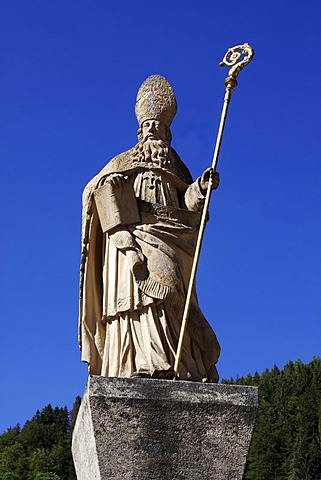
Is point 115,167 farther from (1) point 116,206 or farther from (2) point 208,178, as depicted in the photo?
(2) point 208,178

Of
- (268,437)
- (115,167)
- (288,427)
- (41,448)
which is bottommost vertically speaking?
(115,167)

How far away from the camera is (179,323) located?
24.7 feet

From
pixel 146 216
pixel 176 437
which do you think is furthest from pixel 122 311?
pixel 176 437

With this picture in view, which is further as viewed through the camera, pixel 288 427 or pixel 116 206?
pixel 288 427

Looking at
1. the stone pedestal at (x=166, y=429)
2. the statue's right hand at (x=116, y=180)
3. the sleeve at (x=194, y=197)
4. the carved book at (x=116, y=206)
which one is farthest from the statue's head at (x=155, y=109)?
the stone pedestal at (x=166, y=429)

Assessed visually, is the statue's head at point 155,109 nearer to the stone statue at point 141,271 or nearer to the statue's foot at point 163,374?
the stone statue at point 141,271

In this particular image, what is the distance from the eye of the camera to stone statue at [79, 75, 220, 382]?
7.39 metres

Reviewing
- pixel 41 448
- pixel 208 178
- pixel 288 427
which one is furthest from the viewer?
pixel 41 448

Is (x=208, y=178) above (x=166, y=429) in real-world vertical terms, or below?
above

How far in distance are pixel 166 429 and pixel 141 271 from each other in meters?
2.26

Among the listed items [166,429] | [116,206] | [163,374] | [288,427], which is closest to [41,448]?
[288,427]

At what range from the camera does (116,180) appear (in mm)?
7836

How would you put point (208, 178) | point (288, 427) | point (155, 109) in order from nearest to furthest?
1. point (208, 178)
2. point (155, 109)
3. point (288, 427)

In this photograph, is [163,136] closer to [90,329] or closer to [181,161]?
[181,161]
